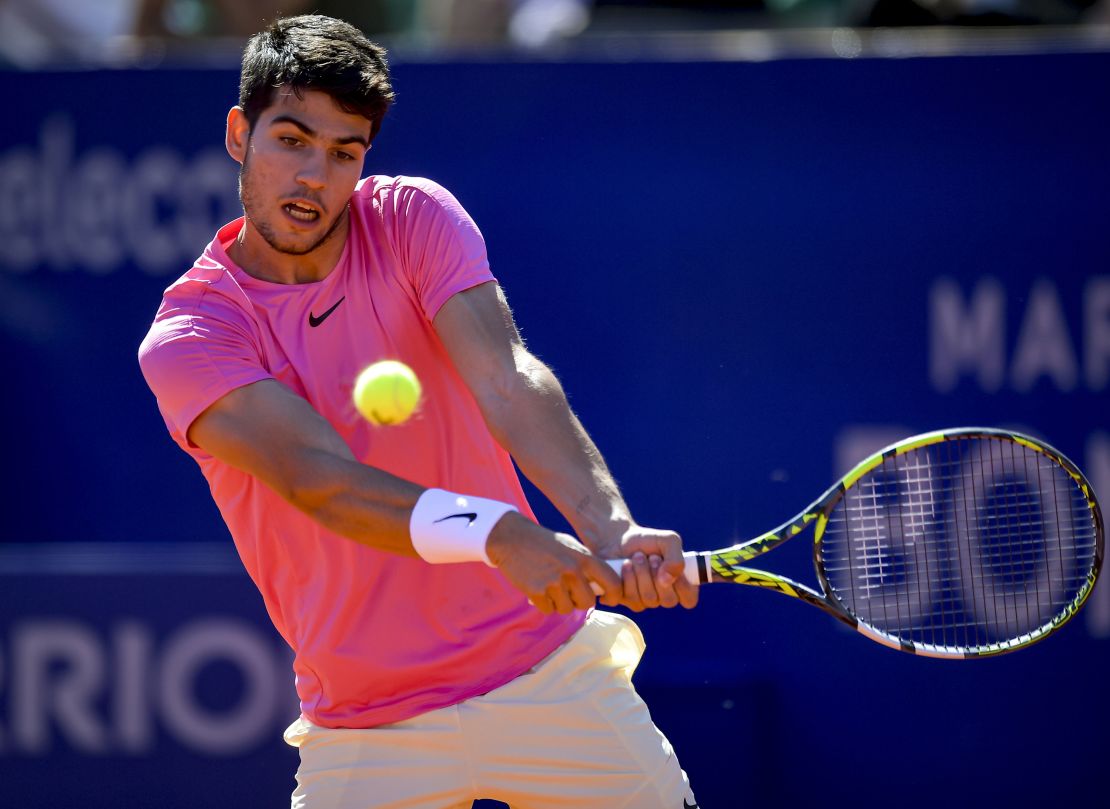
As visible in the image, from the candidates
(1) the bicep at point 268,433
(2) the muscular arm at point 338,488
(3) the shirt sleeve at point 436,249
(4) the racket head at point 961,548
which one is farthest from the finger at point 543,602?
(4) the racket head at point 961,548

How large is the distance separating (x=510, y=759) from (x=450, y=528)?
0.53m

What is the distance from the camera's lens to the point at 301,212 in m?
2.50

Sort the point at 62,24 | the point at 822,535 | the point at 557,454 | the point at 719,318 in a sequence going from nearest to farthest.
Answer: the point at 557,454
the point at 822,535
the point at 719,318
the point at 62,24

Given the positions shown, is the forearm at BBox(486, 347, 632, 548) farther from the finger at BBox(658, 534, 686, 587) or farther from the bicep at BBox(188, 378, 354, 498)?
the bicep at BBox(188, 378, 354, 498)

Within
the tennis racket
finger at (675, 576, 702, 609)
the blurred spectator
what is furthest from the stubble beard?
the blurred spectator

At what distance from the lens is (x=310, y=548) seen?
8.14 ft

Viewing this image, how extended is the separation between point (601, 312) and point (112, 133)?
5.66ft

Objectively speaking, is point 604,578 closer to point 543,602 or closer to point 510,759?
point 543,602

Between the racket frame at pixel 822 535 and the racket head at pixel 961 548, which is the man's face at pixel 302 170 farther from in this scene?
the racket head at pixel 961 548

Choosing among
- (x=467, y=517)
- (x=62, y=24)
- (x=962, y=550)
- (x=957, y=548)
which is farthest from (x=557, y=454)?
(x=62, y=24)

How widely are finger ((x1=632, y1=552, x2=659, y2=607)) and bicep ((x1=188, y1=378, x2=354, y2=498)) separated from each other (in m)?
0.51

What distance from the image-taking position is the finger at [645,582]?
2225 millimetres

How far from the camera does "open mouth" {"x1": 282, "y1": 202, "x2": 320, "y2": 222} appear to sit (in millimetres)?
2496

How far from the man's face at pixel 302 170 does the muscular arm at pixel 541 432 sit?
11.5 inches
